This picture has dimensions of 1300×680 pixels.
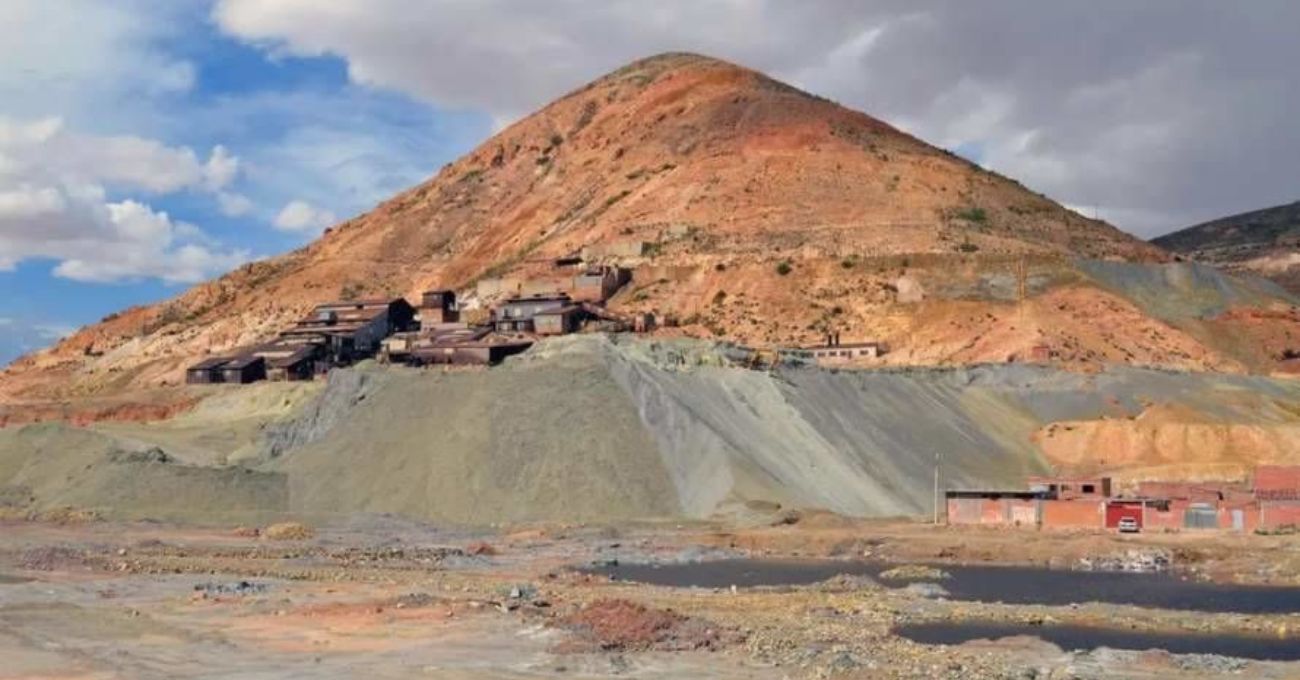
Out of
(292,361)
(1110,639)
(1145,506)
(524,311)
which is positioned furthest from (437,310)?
(1110,639)

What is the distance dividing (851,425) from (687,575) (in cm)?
2576

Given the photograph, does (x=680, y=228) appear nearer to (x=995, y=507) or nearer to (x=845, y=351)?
(x=845, y=351)

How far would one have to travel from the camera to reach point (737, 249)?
110m

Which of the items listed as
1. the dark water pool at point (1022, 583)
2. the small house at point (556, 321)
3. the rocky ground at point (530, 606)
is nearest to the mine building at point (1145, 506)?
the rocky ground at point (530, 606)

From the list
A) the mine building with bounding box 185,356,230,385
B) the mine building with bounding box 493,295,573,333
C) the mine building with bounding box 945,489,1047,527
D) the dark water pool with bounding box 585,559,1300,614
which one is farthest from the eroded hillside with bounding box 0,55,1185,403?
the dark water pool with bounding box 585,559,1300,614

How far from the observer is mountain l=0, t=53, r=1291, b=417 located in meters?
96.2

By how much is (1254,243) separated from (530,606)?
163028mm

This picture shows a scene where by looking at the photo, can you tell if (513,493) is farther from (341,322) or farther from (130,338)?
(130,338)

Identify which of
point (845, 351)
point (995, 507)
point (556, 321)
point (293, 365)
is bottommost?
point (995, 507)

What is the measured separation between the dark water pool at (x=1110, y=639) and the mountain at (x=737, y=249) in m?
56.5

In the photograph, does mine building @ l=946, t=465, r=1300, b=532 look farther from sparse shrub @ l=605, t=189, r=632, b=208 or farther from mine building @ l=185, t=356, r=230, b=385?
sparse shrub @ l=605, t=189, r=632, b=208

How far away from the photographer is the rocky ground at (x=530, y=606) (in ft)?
86.7

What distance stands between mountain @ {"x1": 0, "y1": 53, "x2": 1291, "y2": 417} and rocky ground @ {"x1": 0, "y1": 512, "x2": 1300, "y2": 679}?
3956 centimetres

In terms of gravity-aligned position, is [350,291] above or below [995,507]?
above
